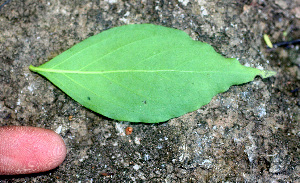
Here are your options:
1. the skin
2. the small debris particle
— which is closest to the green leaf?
the small debris particle

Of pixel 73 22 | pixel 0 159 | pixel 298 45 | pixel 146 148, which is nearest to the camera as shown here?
pixel 0 159

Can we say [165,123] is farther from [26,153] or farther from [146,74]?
[26,153]

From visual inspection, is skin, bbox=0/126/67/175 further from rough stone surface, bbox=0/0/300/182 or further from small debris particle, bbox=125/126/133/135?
small debris particle, bbox=125/126/133/135

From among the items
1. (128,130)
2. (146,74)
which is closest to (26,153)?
(128,130)

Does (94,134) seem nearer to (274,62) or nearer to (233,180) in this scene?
(233,180)

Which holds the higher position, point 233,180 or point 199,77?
point 199,77

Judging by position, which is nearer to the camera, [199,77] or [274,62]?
[199,77]

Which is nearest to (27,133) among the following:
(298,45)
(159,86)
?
(159,86)
